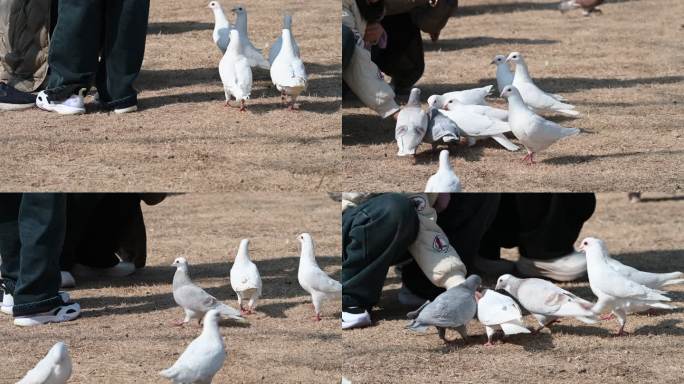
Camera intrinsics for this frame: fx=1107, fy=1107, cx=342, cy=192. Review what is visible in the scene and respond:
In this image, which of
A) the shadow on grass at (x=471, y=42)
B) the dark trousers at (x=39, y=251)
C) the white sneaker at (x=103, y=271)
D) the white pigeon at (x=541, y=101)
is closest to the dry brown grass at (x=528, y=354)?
the white pigeon at (x=541, y=101)

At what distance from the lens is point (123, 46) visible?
523cm

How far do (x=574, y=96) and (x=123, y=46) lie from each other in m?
2.46

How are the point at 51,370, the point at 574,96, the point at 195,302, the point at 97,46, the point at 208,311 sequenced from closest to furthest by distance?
Result: the point at 51,370 → the point at 208,311 → the point at 195,302 → the point at 97,46 → the point at 574,96

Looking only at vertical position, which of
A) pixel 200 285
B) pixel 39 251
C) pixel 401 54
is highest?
pixel 401 54

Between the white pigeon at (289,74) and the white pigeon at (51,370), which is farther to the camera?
the white pigeon at (289,74)

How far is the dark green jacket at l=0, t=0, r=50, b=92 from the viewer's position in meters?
5.55

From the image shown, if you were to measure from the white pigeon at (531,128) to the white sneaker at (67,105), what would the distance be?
2010 millimetres

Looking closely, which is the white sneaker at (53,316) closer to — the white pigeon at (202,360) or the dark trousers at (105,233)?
the dark trousers at (105,233)

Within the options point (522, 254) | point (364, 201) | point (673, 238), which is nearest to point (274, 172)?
point (364, 201)

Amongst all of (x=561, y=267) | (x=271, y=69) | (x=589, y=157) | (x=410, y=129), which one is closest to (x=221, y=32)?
(x=271, y=69)

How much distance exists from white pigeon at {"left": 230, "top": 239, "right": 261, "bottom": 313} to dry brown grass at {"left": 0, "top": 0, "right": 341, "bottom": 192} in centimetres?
34

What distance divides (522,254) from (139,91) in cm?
211

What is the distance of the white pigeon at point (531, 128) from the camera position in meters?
4.88

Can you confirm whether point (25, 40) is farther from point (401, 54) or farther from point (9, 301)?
point (401, 54)
